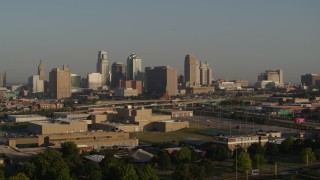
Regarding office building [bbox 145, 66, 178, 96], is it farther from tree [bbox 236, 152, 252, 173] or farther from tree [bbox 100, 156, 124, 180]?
tree [bbox 100, 156, 124, 180]

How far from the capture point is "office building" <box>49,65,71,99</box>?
39000 mm

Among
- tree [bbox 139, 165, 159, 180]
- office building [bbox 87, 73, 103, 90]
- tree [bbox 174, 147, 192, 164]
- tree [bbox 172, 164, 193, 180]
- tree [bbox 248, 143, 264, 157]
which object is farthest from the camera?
office building [bbox 87, 73, 103, 90]

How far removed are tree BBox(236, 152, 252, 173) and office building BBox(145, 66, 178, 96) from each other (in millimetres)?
30957

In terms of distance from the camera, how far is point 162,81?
42219 millimetres

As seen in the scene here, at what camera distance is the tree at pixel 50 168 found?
26.2 feet

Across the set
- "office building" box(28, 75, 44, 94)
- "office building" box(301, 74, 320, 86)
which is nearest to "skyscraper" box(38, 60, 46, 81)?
"office building" box(28, 75, 44, 94)

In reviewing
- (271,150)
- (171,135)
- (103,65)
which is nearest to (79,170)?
(271,150)

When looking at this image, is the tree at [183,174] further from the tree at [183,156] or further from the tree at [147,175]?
the tree at [183,156]

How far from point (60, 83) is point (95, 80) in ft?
53.3

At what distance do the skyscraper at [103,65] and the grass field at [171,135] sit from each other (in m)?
41.3

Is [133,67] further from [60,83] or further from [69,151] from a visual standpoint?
[69,151]

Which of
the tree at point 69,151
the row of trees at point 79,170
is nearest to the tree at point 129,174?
the row of trees at point 79,170

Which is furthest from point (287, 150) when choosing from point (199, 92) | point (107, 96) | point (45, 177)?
point (199, 92)

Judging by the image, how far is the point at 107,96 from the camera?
39000 millimetres
